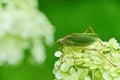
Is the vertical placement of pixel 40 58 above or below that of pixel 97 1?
below

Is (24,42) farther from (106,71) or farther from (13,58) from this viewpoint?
(106,71)

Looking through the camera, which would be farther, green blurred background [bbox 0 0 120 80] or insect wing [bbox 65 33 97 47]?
green blurred background [bbox 0 0 120 80]

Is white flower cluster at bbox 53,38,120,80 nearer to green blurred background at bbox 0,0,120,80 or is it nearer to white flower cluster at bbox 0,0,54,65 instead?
white flower cluster at bbox 0,0,54,65

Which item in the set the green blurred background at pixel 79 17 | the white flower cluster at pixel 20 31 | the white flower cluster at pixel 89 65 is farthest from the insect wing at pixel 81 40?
the green blurred background at pixel 79 17

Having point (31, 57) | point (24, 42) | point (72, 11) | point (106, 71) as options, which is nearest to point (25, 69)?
point (31, 57)

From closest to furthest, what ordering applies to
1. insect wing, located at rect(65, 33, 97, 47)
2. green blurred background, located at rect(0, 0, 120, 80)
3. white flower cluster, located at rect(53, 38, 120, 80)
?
white flower cluster, located at rect(53, 38, 120, 80), insect wing, located at rect(65, 33, 97, 47), green blurred background, located at rect(0, 0, 120, 80)

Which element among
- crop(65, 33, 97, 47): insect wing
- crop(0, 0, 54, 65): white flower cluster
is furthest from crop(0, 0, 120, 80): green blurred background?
crop(65, 33, 97, 47): insect wing

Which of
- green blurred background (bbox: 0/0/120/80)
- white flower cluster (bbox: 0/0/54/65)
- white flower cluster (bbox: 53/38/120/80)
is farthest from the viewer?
green blurred background (bbox: 0/0/120/80)

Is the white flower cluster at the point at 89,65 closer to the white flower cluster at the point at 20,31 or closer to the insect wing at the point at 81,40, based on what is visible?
the insect wing at the point at 81,40
